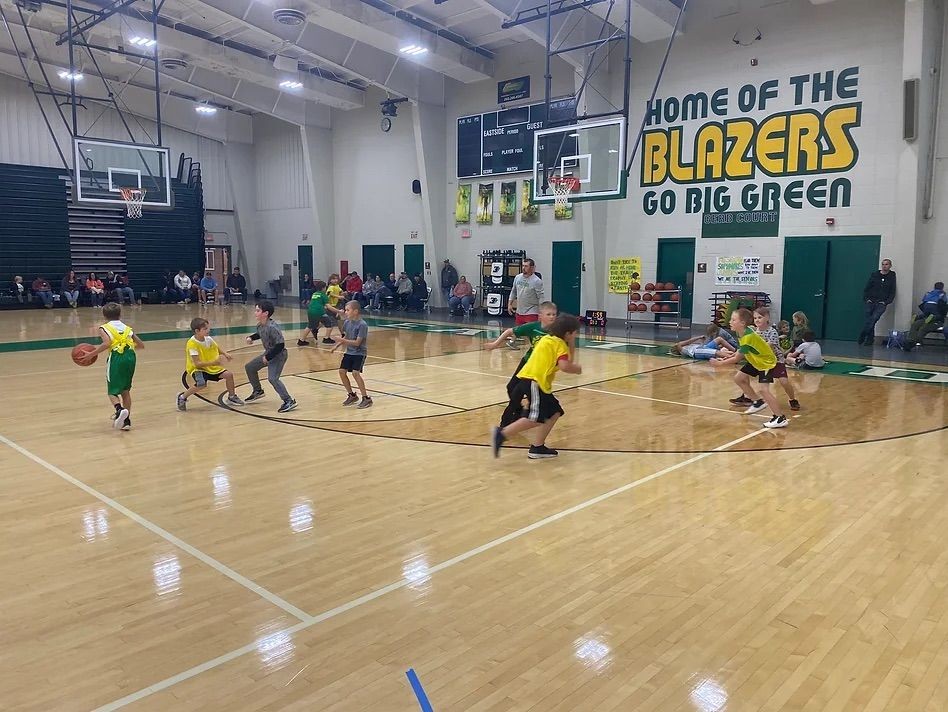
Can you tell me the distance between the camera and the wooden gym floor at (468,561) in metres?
2.98

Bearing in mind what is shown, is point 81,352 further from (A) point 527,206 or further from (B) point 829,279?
(A) point 527,206

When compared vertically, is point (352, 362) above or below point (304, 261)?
below

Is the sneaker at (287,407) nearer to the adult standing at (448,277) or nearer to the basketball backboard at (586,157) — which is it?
the basketball backboard at (586,157)

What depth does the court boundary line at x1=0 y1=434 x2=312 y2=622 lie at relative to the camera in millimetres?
3656

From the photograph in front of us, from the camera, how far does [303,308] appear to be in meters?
22.9

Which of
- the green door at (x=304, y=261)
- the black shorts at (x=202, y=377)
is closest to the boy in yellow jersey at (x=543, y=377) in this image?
the black shorts at (x=202, y=377)

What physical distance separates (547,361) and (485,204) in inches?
630

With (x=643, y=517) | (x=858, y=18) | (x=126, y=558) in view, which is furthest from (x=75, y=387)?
(x=858, y=18)

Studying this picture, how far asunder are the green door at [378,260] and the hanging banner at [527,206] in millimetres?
5771

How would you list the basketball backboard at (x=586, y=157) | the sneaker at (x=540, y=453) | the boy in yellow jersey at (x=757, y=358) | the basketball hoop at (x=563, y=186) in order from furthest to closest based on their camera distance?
the basketball hoop at (x=563, y=186)
the basketball backboard at (x=586, y=157)
the boy in yellow jersey at (x=757, y=358)
the sneaker at (x=540, y=453)

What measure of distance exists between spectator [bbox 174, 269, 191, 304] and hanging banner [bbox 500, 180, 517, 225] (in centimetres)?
1212

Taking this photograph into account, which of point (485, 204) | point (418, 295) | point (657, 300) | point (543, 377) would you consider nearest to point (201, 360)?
point (543, 377)

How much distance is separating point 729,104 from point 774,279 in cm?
408

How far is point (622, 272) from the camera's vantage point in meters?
18.6
